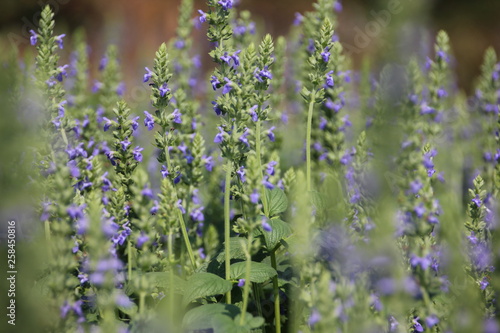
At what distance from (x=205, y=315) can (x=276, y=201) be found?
28.1 inches

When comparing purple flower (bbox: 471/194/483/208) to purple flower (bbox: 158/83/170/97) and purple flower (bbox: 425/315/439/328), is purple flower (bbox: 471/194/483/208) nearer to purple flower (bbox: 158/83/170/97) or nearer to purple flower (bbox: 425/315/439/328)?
purple flower (bbox: 425/315/439/328)

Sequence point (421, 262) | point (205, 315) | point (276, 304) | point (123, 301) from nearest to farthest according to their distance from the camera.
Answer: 1. point (421, 262)
2. point (123, 301)
3. point (205, 315)
4. point (276, 304)

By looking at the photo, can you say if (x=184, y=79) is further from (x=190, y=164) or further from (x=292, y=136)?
(x=190, y=164)

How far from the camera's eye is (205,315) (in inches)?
73.4

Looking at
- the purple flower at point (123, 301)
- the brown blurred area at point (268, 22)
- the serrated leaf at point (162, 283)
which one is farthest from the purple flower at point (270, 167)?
the brown blurred area at point (268, 22)

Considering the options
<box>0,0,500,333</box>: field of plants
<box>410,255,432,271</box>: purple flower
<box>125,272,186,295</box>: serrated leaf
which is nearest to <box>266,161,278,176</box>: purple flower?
<box>0,0,500,333</box>: field of plants

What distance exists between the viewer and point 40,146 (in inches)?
85.4

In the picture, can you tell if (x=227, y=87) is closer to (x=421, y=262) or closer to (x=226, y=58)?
(x=226, y=58)

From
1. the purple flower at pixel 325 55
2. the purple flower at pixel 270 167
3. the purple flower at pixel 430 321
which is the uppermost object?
the purple flower at pixel 325 55

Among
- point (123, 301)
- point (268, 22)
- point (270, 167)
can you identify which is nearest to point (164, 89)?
point (270, 167)

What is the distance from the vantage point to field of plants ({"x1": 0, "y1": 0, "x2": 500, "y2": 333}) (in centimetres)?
144

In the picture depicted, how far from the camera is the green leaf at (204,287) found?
1960 mm

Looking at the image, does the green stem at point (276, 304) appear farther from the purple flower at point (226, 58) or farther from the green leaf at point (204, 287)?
the purple flower at point (226, 58)

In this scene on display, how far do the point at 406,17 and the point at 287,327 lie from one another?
1576 mm
